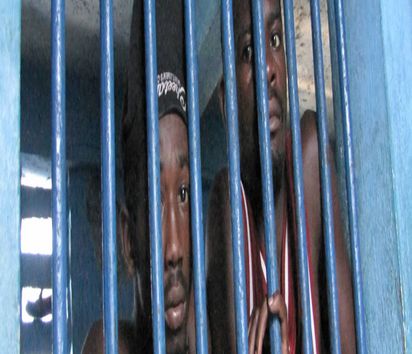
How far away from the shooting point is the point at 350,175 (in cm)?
92

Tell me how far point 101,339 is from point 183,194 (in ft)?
0.67

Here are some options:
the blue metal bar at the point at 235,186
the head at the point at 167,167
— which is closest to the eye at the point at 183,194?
the head at the point at 167,167

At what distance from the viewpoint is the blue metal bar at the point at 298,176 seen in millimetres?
837

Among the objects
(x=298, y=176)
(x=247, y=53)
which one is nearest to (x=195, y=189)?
(x=298, y=176)

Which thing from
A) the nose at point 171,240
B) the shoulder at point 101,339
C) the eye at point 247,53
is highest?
the eye at point 247,53

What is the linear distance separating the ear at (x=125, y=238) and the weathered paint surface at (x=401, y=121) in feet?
1.13

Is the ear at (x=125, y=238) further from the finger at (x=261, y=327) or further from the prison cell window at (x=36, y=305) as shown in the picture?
the prison cell window at (x=36, y=305)

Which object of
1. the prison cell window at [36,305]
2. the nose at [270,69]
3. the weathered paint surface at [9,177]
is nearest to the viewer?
the weathered paint surface at [9,177]

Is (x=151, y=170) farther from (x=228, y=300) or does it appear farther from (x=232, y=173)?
(x=228, y=300)

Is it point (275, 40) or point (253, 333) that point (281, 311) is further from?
point (275, 40)

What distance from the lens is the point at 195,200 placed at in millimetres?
773

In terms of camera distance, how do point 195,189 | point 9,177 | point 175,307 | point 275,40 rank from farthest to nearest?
point 275,40
point 175,307
point 195,189
point 9,177

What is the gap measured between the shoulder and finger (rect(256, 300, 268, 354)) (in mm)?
195

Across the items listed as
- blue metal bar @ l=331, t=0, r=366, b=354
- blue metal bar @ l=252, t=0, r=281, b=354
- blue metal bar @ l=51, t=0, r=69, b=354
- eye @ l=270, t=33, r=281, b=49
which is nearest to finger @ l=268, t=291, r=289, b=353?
blue metal bar @ l=252, t=0, r=281, b=354
